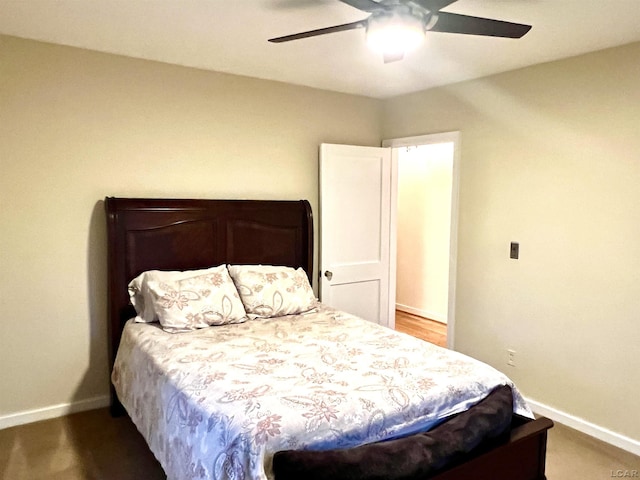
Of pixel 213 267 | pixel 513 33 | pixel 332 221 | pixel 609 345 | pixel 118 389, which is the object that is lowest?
pixel 118 389

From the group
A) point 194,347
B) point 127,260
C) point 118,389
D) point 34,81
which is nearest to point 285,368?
point 194,347

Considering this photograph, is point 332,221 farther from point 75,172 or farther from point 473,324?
point 75,172

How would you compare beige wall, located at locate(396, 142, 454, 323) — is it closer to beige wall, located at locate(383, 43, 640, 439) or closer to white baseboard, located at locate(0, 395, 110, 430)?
beige wall, located at locate(383, 43, 640, 439)

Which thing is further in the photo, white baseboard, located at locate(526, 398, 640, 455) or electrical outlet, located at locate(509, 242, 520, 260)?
electrical outlet, located at locate(509, 242, 520, 260)

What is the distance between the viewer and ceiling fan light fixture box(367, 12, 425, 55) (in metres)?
1.83

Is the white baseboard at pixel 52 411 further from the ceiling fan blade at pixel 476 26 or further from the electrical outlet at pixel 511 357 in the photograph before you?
the ceiling fan blade at pixel 476 26

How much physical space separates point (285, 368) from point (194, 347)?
565mm

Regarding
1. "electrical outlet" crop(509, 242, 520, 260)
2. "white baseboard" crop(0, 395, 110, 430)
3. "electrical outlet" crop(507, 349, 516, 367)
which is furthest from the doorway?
"white baseboard" crop(0, 395, 110, 430)

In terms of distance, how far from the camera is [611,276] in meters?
2.87

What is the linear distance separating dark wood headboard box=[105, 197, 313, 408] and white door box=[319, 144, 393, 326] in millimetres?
211

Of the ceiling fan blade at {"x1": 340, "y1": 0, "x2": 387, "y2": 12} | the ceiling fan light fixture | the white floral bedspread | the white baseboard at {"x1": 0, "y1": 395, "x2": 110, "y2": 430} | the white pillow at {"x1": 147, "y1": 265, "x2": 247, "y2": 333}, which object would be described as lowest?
the white baseboard at {"x1": 0, "y1": 395, "x2": 110, "y2": 430}

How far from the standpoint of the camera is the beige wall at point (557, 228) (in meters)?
2.81

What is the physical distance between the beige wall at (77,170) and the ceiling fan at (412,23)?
5.44ft

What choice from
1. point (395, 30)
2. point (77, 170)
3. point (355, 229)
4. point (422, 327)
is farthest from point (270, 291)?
point (422, 327)
